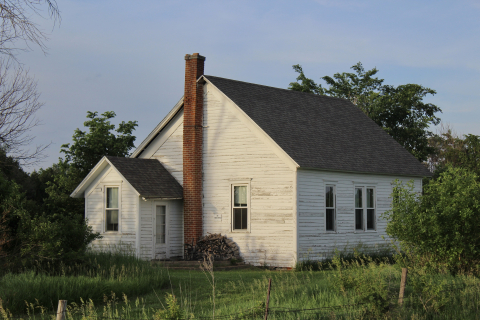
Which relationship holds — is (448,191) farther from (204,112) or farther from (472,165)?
(472,165)

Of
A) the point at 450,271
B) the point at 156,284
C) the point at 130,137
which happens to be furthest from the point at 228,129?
the point at 130,137

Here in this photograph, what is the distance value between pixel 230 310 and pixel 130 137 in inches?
1081

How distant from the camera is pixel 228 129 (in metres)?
22.2

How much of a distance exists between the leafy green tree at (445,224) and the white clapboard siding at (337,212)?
5.48m

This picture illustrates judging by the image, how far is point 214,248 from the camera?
71.4ft

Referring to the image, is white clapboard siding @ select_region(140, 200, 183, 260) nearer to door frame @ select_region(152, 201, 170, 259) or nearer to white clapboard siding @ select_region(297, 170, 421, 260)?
door frame @ select_region(152, 201, 170, 259)

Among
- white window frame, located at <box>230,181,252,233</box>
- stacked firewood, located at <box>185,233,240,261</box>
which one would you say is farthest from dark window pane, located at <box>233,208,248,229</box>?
stacked firewood, located at <box>185,233,240,261</box>

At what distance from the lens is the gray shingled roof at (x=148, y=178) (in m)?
21.9

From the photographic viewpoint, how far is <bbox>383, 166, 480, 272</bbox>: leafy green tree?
47.7ft

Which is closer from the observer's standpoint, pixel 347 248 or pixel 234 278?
pixel 234 278

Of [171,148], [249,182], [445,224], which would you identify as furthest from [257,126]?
[445,224]

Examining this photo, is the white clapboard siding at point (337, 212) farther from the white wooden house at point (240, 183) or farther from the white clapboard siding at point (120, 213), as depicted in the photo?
the white clapboard siding at point (120, 213)

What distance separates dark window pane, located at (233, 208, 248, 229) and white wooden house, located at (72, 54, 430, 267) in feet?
0.12

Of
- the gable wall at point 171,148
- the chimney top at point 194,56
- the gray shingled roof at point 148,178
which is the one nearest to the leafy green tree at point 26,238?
the gray shingled roof at point 148,178
